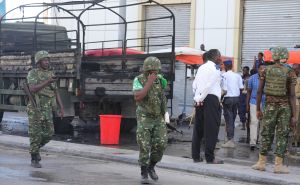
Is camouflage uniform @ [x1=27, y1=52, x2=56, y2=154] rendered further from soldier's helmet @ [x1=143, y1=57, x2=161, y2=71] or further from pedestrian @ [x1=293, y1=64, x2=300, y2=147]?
pedestrian @ [x1=293, y1=64, x2=300, y2=147]

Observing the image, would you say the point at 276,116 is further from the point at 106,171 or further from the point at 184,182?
the point at 106,171

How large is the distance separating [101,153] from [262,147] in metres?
3.15

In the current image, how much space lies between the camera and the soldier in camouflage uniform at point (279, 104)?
8.91 metres

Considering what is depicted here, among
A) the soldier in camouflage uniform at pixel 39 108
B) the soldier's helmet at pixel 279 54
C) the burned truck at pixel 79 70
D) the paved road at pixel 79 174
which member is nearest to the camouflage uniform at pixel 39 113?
Answer: the soldier in camouflage uniform at pixel 39 108

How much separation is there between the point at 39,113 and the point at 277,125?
366 centimetres

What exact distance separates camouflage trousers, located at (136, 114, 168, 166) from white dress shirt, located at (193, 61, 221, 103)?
1655 millimetres

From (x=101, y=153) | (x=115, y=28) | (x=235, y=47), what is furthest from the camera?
(x=115, y=28)

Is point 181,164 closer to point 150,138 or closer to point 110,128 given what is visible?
point 150,138

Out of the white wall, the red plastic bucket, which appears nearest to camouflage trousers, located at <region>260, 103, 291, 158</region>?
the red plastic bucket

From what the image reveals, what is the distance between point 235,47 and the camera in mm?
19484

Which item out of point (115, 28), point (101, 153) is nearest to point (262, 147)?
point (101, 153)

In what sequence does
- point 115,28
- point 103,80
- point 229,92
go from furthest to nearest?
1. point 115,28
2. point 103,80
3. point 229,92

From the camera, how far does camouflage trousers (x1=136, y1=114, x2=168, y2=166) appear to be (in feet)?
26.1

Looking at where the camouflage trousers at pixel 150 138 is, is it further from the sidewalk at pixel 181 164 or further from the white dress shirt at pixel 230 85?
the white dress shirt at pixel 230 85
